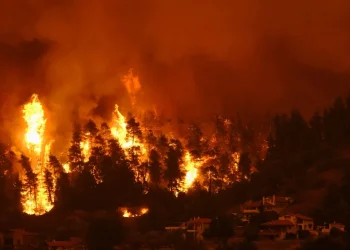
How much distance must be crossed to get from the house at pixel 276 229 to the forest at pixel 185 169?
7782 millimetres

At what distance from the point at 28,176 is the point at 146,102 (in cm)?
2267

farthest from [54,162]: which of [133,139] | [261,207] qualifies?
[261,207]

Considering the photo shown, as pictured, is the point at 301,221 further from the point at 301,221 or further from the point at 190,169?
the point at 190,169

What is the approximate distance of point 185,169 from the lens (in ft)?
294

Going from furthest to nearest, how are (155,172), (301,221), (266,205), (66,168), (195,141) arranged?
(195,141)
(66,168)
(155,172)
(266,205)
(301,221)

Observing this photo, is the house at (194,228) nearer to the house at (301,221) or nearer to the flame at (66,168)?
the house at (301,221)

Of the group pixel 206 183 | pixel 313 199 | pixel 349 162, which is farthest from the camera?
pixel 206 183

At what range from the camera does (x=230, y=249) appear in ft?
202

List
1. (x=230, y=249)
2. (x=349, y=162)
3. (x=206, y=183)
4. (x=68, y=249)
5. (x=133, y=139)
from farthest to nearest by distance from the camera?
(x=133, y=139)
(x=206, y=183)
(x=349, y=162)
(x=68, y=249)
(x=230, y=249)

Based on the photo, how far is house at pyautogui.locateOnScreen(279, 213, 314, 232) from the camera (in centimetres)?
6600

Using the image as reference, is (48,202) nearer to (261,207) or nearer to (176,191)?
(176,191)

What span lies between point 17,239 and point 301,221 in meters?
27.8

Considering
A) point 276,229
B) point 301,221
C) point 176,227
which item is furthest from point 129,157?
point 276,229

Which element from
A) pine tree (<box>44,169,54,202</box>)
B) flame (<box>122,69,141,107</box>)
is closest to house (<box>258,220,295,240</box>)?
pine tree (<box>44,169,54,202</box>)
